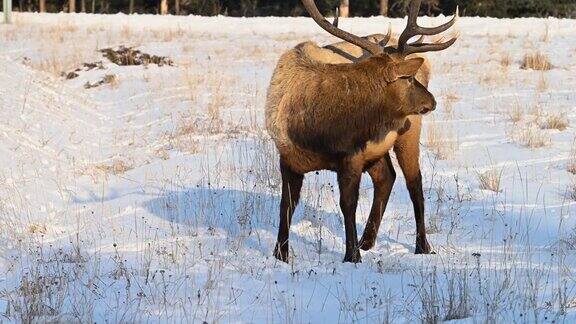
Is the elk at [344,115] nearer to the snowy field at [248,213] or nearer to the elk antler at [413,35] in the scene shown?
the elk antler at [413,35]

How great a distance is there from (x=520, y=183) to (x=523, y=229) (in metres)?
1.51

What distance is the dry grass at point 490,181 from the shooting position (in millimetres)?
8180

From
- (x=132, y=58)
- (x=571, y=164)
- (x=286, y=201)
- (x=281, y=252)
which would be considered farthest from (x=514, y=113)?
(x=132, y=58)

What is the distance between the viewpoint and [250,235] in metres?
7.08

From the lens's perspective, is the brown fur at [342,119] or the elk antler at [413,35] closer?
the brown fur at [342,119]

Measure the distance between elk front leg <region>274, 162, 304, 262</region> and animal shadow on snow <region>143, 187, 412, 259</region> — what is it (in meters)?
0.16

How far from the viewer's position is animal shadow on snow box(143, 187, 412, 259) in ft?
22.7

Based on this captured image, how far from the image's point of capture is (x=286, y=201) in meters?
6.56

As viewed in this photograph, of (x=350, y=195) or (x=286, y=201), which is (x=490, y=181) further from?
(x=286, y=201)

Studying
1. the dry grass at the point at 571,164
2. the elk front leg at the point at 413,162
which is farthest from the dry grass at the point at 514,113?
the elk front leg at the point at 413,162

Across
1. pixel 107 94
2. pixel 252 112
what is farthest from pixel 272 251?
pixel 107 94

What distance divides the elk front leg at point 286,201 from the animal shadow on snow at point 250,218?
16 centimetres

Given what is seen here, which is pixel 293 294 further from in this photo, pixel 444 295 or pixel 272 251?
pixel 272 251

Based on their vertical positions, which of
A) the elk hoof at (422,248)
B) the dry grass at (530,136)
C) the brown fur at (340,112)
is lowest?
the elk hoof at (422,248)
